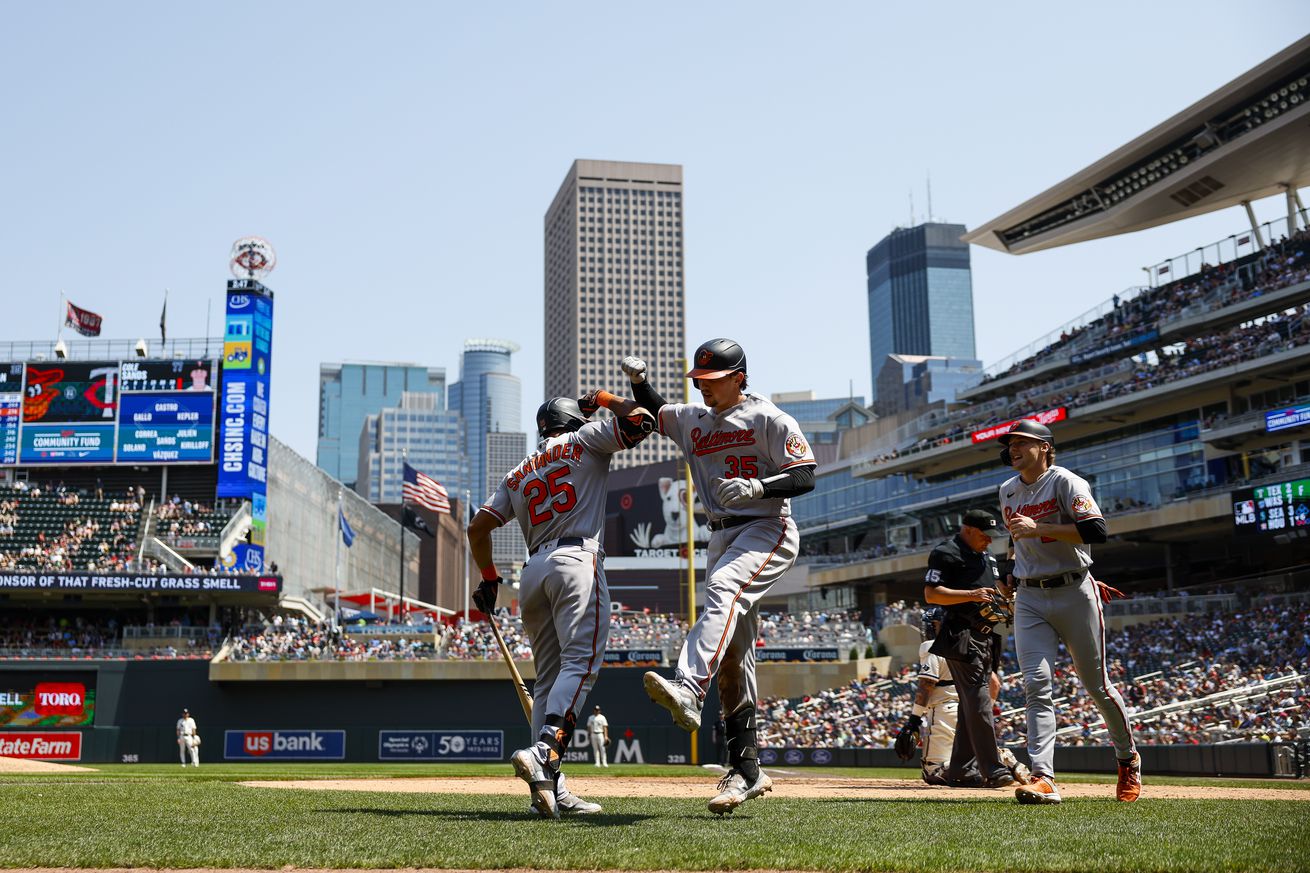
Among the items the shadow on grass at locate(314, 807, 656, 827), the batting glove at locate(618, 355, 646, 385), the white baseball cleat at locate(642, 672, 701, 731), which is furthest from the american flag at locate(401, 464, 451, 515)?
the white baseball cleat at locate(642, 672, 701, 731)

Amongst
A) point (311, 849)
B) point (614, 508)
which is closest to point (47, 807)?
point (311, 849)

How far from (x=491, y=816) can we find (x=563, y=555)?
4.94 ft

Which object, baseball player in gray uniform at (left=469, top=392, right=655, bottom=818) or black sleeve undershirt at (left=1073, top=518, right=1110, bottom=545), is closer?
baseball player in gray uniform at (left=469, top=392, right=655, bottom=818)

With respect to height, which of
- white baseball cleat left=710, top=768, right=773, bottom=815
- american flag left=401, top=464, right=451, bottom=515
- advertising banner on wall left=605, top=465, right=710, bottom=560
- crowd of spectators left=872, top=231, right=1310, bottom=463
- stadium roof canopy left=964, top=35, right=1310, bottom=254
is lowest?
white baseball cleat left=710, top=768, right=773, bottom=815

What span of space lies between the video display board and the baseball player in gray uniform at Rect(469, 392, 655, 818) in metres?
33.0

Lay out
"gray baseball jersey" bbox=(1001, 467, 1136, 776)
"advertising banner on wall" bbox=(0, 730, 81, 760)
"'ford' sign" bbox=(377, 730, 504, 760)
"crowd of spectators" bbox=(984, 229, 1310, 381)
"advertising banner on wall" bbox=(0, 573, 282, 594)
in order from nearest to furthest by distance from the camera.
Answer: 1. "gray baseball jersey" bbox=(1001, 467, 1136, 776)
2. "'ford' sign" bbox=(377, 730, 504, 760)
3. "advertising banner on wall" bbox=(0, 730, 81, 760)
4. "advertising banner on wall" bbox=(0, 573, 282, 594)
5. "crowd of spectators" bbox=(984, 229, 1310, 381)

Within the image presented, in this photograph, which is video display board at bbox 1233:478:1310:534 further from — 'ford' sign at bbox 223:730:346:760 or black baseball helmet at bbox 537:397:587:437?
black baseball helmet at bbox 537:397:587:437

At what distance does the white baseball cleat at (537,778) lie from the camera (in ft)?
21.5

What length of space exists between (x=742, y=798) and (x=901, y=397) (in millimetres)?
180209

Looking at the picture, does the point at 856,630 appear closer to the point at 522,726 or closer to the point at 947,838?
the point at 522,726

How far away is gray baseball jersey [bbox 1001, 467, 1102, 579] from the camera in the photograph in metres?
7.85

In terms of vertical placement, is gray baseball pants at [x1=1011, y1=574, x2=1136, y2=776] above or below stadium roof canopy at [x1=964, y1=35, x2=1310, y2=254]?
below

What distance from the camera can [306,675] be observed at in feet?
134

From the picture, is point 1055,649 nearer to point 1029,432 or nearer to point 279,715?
point 1029,432
